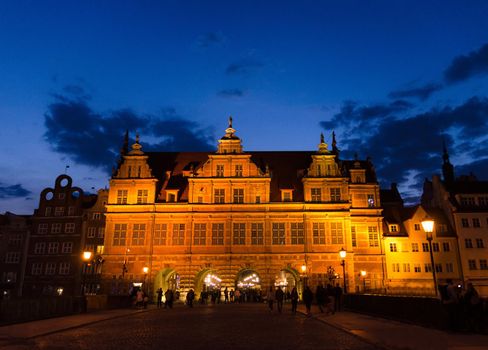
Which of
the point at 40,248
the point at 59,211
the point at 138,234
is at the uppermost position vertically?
the point at 59,211

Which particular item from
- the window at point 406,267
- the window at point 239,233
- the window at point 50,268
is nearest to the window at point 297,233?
the window at point 239,233

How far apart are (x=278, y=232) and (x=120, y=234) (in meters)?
18.0

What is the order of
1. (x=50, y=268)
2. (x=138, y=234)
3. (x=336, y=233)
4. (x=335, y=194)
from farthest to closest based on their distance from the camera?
(x=50, y=268)
(x=335, y=194)
(x=138, y=234)
(x=336, y=233)

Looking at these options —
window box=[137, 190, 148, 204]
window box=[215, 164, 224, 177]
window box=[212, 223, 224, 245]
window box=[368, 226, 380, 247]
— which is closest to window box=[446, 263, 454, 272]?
window box=[368, 226, 380, 247]

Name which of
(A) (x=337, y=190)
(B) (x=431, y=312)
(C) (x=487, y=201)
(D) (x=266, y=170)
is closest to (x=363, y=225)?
(A) (x=337, y=190)

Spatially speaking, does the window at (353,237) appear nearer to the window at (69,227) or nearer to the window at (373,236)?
the window at (373,236)

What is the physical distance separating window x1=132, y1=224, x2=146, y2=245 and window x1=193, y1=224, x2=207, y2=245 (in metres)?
5.82

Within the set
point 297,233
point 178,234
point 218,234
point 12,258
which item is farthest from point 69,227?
point 297,233

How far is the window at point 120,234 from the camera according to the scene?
5062 cm

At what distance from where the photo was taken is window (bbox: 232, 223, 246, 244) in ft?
165

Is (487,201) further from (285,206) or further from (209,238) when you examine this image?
(209,238)

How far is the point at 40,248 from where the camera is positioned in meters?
60.5

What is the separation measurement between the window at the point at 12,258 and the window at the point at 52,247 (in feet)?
17.5

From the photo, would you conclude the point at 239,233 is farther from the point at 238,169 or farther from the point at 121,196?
the point at 121,196
